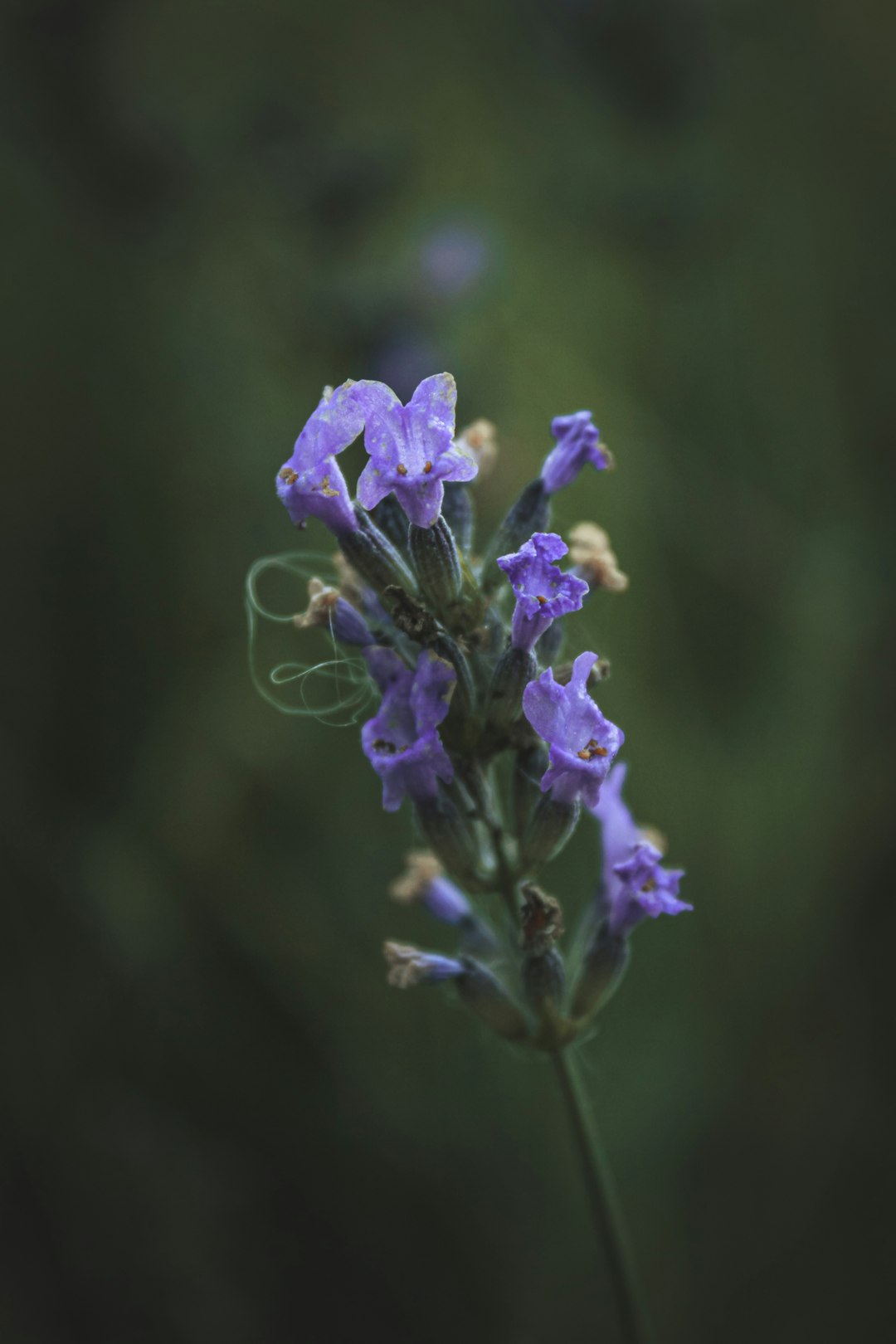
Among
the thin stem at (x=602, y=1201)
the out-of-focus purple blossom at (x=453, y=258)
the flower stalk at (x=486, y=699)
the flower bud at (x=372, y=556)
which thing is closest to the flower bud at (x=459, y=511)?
the flower stalk at (x=486, y=699)

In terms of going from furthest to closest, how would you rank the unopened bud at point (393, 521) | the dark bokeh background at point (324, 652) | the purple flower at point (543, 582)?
the dark bokeh background at point (324, 652) → the unopened bud at point (393, 521) → the purple flower at point (543, 582)

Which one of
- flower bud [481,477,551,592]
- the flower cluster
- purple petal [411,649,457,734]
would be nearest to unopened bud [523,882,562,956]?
the flower cluster

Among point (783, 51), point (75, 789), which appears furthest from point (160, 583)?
point (783, 51)

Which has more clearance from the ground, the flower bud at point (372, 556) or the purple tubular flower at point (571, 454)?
the purple tubular flower at point (571, 454)

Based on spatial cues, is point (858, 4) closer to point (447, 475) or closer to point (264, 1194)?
point (447, 475)

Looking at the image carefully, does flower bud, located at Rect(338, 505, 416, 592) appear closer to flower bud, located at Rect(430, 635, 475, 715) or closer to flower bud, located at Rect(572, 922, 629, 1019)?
flower bud, located at Rect(430, 635, 475, 715)

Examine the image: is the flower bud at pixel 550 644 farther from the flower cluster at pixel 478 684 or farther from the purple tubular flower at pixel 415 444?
the purple tubular flower at pixel 415 444

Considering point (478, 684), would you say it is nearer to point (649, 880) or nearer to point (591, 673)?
point (591, 673)
